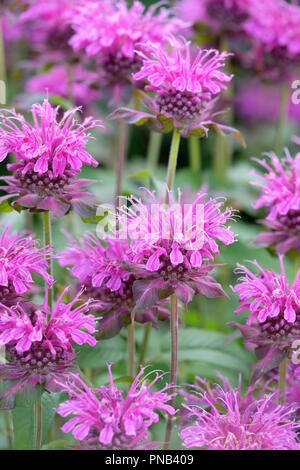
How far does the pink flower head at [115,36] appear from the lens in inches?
56.1

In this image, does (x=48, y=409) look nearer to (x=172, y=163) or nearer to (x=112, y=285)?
(x=112, y=285)

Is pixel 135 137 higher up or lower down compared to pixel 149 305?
higher up

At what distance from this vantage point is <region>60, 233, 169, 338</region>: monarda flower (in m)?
1.11

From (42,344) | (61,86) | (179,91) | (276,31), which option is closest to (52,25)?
(61,86)

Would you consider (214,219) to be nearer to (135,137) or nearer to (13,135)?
(13,135)

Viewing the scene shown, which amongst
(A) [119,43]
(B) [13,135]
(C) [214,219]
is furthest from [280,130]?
(B) [13,135]

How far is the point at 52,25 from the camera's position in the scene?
1842 mm

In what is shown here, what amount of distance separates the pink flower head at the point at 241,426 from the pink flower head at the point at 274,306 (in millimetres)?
104

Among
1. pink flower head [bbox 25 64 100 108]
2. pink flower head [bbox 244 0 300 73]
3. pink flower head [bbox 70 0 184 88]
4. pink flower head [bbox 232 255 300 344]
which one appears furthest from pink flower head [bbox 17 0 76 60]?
pink flower head [bbox 232 255 300 344]

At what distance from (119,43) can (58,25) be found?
0.47 meters

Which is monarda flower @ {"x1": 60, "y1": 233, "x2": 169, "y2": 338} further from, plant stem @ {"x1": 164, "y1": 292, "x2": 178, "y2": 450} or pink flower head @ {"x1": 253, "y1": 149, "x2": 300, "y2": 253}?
pink flower head @ {"x1": 253, "y1": 149, "x2": 300, "y2": 253}

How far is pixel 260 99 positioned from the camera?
3129 millimetres
